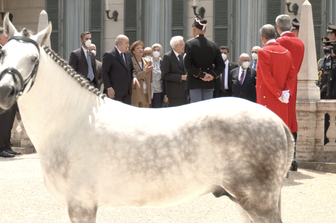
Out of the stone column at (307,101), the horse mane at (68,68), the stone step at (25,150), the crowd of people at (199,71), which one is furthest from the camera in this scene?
the stone step at (25,150)

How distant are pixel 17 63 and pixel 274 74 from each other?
4.59 metres

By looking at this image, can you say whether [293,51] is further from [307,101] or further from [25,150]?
[25,150]

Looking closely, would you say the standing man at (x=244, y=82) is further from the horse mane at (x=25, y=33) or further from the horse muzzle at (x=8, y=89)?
the horse muzzle at (x=8, y=89)

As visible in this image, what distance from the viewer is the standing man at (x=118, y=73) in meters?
9.66

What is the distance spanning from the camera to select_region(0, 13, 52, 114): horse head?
317 centimetres

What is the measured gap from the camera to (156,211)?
597 centimetres

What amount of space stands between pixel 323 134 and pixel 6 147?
590 centimetres

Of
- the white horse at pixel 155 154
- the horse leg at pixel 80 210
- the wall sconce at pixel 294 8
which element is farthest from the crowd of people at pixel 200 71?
the horse leg at pixel 80 210

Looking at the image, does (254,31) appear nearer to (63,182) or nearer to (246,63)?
(246,63)

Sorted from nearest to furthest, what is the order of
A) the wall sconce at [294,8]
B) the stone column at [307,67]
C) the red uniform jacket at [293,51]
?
1. the red uniform jacket at [293,51]
2. the stone column at [307,67]
3. the wall sconce at [294,8]

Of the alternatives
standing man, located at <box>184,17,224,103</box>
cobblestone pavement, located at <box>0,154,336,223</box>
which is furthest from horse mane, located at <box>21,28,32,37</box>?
standing man, located at <box>184,17,224,103</box>

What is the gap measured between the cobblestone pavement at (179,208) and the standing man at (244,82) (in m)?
3.54

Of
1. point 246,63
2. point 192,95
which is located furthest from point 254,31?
point 192,95

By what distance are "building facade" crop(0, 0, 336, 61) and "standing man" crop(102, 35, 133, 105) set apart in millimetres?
5931
